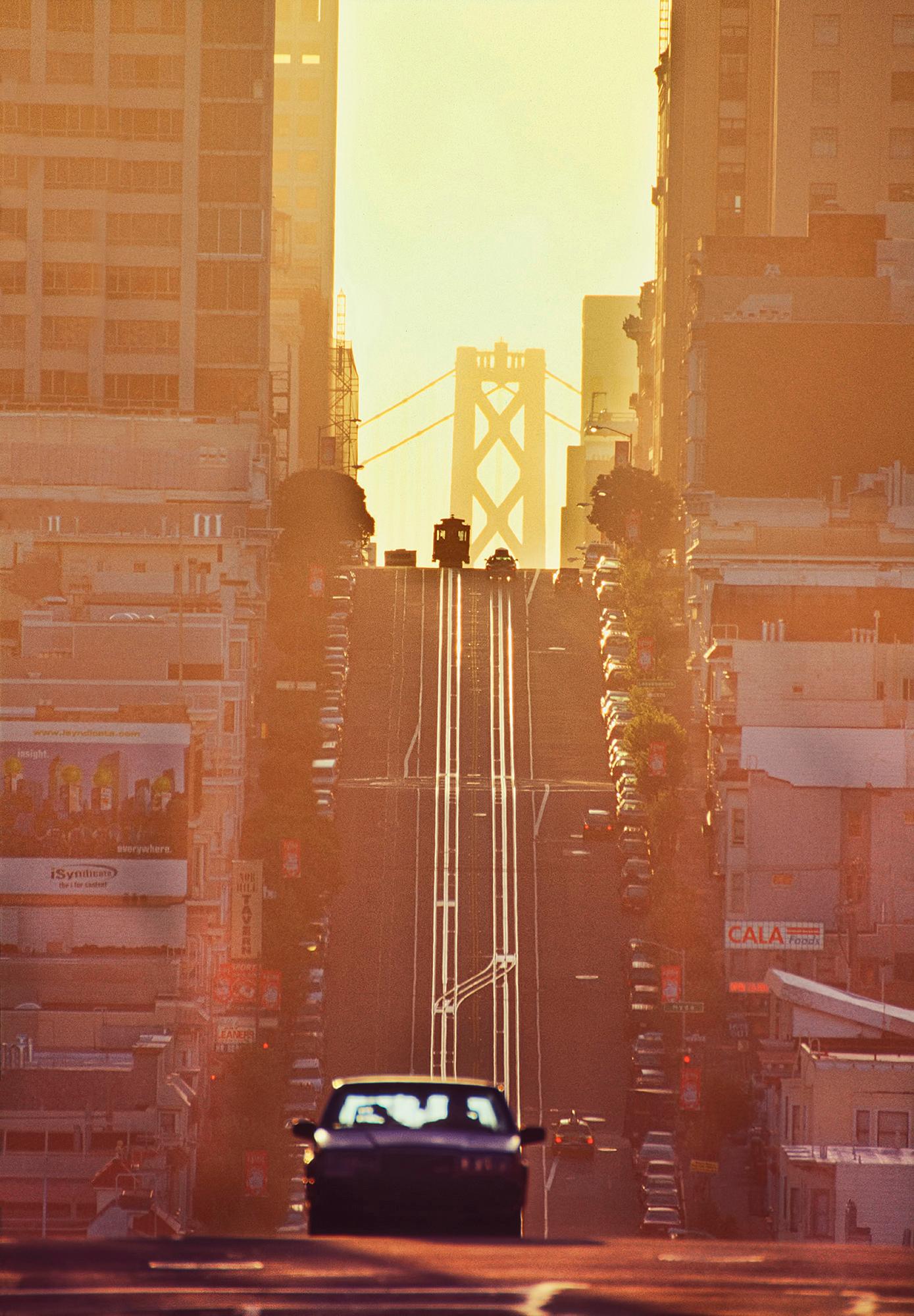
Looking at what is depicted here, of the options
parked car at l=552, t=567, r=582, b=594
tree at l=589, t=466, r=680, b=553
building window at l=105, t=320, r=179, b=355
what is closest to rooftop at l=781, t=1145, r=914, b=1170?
parked car at l=552, t=567, r=582, b=594

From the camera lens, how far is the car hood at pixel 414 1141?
80.4 ft

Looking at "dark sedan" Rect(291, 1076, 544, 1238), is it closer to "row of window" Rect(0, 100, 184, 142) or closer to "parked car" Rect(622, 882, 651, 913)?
"parked car" Rect(622, 882, 651, 913)

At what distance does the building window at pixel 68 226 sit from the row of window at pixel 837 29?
42.4 m

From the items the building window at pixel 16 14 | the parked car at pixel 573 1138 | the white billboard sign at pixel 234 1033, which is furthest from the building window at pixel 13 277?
the parked car at pixel 573 1138

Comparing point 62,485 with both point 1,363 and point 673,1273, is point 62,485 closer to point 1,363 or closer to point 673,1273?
point 1,363

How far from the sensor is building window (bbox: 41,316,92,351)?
139875 mm

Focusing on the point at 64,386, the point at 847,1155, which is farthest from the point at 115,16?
the point at 847,1155

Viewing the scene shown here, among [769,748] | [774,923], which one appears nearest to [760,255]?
[769,748]

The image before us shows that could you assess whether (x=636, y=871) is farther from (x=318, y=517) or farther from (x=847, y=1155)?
(x=318, y=517)

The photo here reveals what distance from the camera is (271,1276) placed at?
70.2 ft

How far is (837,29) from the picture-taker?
14962cm

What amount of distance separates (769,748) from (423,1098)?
8247 centimetres

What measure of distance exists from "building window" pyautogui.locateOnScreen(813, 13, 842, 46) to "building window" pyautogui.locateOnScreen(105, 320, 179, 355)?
132 feet

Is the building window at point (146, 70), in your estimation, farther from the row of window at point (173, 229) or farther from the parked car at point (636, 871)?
the parked car at point (636, 871)
